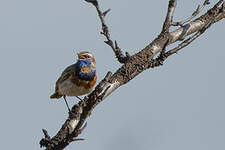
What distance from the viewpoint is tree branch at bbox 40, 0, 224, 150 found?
5.06 metres

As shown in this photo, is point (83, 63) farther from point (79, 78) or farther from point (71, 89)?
point (71, 89)

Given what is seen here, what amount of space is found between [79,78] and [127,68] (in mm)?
3904

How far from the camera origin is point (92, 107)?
16.5 feet

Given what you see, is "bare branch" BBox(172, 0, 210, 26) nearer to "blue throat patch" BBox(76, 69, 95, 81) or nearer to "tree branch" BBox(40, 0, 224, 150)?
"tree branch" BBox(40, 0, 224, 150)

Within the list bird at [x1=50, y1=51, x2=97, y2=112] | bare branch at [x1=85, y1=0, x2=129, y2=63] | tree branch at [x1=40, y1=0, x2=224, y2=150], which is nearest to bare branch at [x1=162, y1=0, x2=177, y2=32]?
tree branch at [x1=40, y1=0, x2=224, y2=150]

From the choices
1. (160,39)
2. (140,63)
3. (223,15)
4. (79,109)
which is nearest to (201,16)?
(223,15)

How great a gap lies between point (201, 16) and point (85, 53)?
381 cm

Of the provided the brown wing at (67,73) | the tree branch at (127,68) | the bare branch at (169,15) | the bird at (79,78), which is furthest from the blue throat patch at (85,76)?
the bare branch at (169,15)

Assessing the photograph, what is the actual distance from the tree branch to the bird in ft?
11.1

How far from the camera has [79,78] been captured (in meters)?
9.89

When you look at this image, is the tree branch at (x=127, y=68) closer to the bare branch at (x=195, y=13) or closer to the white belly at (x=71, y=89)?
the bare branch at (x=195, y=13)

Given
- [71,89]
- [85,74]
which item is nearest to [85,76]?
[85,74]

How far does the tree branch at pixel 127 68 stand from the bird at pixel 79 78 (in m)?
3.39

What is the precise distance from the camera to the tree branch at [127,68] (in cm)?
506
